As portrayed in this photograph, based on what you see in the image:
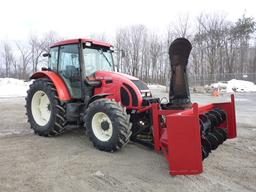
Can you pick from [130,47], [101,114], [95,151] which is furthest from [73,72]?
[130,47]

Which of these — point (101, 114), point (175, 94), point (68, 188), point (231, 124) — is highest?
point (175, 94)

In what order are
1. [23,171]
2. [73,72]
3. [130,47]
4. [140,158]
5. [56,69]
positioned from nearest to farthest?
[23,171] → [140,158] → [73,72] → [56,69] → [130,47]

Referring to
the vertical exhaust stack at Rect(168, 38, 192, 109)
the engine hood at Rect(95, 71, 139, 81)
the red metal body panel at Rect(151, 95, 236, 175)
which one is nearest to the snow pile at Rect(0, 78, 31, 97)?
the engine hood at Rect(95, 71, 139, 81)

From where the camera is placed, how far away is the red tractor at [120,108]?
397cm

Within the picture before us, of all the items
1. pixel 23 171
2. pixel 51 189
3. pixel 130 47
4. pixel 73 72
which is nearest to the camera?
pixel 51 189

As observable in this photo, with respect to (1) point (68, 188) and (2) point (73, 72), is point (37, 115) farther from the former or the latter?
(1) point (68, 188)

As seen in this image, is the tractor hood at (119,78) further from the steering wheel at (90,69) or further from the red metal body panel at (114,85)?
the steering wheel at (90,69)

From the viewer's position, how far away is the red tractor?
13.0 ft

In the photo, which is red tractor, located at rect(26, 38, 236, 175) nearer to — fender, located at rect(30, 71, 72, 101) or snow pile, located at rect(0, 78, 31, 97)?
fender, located at rect(30, 71, 72, 101)

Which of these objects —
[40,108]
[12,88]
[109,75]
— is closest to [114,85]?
[109,75]

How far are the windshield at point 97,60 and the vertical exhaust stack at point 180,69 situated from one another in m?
1.87

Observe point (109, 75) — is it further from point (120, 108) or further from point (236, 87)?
point (236, 87)

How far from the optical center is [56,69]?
6820mm

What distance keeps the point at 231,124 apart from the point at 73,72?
3581 millimetres
